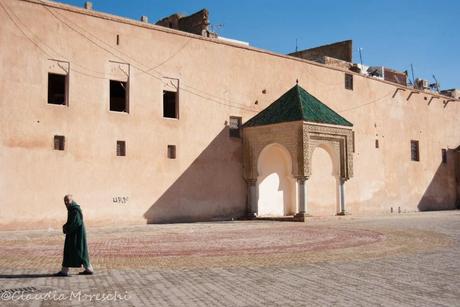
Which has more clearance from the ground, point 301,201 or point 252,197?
point 252,197

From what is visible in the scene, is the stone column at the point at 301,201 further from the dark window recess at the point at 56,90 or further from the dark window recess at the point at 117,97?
the dark window recess at the point at 56,90

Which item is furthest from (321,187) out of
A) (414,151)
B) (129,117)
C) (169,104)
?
(129,117)

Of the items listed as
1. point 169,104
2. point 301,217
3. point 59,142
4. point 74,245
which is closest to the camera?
point 74,245

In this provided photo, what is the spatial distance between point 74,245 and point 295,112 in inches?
602

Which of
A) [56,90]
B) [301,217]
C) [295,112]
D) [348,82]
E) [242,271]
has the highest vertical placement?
[348,82]

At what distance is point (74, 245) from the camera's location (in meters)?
8.21

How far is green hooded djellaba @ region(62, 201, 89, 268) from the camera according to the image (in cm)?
811

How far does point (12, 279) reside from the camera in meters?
7.72

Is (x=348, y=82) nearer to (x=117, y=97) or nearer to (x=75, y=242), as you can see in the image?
(x=117, y=97)

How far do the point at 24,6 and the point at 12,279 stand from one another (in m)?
13.0

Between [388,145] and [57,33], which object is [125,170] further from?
[388,145]

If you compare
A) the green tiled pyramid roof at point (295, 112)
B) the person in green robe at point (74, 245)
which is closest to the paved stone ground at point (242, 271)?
the person in green robe at point (74, 245)

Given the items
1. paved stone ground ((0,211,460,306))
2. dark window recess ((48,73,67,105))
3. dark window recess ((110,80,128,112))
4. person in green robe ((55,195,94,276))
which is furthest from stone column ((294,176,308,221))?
person in green robe ((55,195,94,276))

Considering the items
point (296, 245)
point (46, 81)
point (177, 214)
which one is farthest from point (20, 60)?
point (296, 245)
